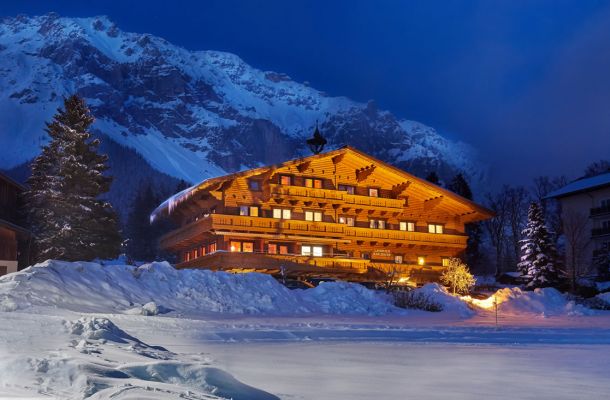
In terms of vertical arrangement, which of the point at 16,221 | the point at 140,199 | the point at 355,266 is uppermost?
the point at 140,199

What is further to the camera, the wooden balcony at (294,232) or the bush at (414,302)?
the wooden balcony at (294,232)

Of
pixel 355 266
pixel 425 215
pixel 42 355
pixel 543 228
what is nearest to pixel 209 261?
pixel 355 266

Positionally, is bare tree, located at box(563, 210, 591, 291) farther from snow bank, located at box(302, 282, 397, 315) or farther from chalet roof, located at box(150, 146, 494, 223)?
snow bank, located at box(302, 282, 397, 315)

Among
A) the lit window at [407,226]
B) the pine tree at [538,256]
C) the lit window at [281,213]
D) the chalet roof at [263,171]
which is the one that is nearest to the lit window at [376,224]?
the lit window at [407,226]

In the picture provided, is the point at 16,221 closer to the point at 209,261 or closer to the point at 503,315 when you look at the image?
the point at 209,261

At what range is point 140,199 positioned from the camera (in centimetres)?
8519

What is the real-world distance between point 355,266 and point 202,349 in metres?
38.3

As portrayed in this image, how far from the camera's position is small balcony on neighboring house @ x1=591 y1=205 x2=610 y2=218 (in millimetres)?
65500

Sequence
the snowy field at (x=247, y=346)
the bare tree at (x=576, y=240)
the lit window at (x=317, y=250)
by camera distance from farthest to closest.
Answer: the bare tree at (x=576, y=240)
the lit window at (x=317, y=250)
the snowy field at (x=247, y=346)

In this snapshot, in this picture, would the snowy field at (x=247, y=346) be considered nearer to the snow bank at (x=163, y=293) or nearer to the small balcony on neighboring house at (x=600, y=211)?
the snow bank at (x=163, y=293)

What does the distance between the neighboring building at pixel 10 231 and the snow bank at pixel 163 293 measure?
16364mm

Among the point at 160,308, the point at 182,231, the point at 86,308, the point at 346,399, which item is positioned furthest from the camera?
the point at 182,231

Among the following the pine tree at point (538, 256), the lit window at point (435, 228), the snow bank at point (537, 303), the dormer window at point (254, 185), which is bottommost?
the snow bank at point (537, 303)

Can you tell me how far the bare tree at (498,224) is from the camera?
78938 mm
